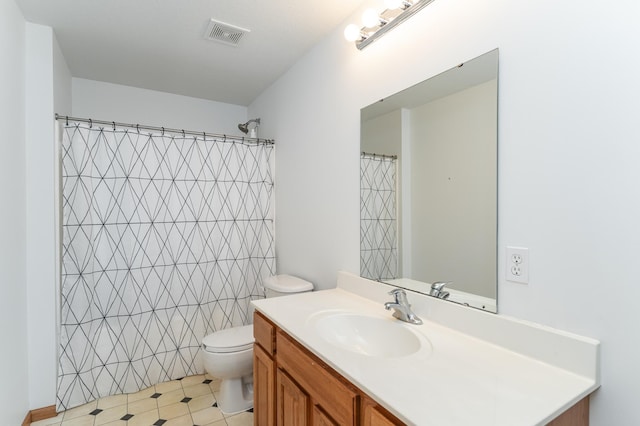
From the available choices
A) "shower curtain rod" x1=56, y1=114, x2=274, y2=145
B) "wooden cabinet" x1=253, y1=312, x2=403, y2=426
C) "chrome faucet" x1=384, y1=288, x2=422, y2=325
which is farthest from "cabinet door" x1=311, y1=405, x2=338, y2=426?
"shower curtain rod" x1=56, y1=114, x2=274, y2=145

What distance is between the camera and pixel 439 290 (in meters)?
1.33

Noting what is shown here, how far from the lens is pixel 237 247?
259cm

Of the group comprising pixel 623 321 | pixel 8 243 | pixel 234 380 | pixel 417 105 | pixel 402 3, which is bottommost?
pixel 234 380

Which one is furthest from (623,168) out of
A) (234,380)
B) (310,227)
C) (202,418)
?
(202,418)

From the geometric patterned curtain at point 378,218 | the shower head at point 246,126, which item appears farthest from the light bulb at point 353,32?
the shower head at point 246,126

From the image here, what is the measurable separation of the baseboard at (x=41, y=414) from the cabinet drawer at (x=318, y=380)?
1.67 meters

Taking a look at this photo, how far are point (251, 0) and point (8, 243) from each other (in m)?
1.77

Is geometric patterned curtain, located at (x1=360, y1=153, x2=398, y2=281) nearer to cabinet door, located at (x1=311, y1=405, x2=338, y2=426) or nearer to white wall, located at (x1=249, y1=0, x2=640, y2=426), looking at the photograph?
white wall, located at (x1=249, y1=0, x2=640, y2=426)

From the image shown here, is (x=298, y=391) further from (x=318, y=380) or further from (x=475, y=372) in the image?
(x=475, y=372)

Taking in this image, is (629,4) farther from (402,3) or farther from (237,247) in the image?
(237,247)

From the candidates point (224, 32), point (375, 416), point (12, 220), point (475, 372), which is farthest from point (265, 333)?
point (224, 32)

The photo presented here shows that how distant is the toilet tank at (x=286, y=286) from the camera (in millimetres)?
2125

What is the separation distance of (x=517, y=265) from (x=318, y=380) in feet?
2.56

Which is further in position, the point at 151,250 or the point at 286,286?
the point at 151,250
